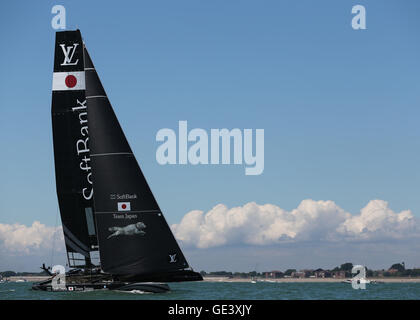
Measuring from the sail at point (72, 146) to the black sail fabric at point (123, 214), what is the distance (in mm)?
6630

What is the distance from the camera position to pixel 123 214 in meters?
53.9

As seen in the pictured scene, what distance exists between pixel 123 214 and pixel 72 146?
9.91 meters

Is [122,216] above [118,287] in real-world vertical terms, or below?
above

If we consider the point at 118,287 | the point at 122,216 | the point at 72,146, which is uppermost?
the point at 72,146

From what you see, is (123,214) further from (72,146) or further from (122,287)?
(72,146)

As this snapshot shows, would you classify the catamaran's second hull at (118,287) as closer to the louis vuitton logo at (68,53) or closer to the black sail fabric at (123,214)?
the black sail fabric at (123,214)

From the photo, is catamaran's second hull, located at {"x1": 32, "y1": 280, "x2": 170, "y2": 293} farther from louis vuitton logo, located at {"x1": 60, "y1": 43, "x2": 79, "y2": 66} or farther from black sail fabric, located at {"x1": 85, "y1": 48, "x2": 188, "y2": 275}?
louis vuitton logo, located at {"x1": 60, "y1": 43, "x2": 79, "y2": 66}

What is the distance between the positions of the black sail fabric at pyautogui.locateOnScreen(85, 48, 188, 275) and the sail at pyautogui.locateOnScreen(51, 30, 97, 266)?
261 inches

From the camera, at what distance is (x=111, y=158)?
178ft

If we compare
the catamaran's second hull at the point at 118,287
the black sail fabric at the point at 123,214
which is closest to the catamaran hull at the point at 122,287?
the catamaran's second hull at the point at 118,287

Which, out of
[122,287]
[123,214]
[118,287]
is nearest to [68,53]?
[123,214]
